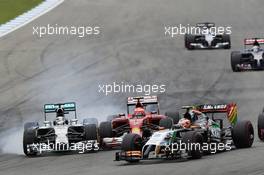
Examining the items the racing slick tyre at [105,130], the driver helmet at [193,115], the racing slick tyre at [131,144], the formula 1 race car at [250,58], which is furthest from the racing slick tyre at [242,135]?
the formula 1 race car at [250,58]

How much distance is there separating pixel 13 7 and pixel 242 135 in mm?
27522

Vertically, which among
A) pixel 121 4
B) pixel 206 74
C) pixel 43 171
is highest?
pixel 121 4

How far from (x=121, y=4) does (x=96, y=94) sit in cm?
1592

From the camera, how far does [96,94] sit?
31.8m

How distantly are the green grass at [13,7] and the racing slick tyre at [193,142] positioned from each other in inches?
1019

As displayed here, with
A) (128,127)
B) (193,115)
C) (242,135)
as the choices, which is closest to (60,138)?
(128,127)

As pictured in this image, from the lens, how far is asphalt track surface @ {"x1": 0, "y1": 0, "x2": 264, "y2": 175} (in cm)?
2000

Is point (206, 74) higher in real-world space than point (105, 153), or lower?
higher

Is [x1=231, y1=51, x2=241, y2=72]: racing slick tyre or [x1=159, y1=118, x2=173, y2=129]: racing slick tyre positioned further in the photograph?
[x1=231, y1=51, x2=241, y2=72]: racing slick tyre

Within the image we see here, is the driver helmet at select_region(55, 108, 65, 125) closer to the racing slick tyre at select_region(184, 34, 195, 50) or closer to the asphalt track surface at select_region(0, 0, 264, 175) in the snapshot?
the asphalt track surface at select_region(0, 0, 264, 175)

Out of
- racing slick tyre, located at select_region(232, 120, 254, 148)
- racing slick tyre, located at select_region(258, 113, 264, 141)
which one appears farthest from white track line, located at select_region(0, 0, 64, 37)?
racing slick tyre, located at select_region(232, 120, 254, 148)

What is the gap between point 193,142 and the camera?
18750mm

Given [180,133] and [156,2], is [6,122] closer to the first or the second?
[180,133]

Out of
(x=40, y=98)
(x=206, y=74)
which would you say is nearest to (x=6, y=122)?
(x=40, y=98)
